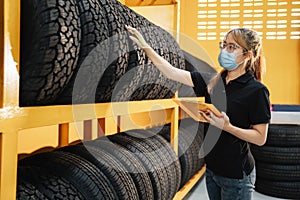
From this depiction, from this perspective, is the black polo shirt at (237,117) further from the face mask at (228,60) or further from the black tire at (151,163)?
the black tire at (151,163)

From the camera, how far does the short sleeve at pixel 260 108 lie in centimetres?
149

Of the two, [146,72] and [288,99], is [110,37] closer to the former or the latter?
[146,72]

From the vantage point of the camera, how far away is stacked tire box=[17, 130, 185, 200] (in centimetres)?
100

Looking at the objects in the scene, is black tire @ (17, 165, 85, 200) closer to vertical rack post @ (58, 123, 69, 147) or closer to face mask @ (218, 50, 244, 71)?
vertical rack post @ (58, 123, 69, 147)

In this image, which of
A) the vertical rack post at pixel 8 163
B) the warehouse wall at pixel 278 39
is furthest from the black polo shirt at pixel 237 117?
the warehouse wall at pixel 278 39

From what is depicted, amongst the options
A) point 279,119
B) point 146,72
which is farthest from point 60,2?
point 279,119

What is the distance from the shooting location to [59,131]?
1.60 m

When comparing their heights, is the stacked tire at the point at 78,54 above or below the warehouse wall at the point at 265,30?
below

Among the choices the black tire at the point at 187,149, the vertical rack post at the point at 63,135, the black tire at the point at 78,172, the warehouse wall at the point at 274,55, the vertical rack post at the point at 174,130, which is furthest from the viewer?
the warehouse wall at the point at 274,55

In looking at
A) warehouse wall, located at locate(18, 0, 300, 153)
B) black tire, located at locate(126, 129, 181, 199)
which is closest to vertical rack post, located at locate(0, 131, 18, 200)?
black tire, located at locate(126, 129, 181, 199)

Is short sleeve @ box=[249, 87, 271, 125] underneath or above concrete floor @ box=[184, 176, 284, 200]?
above

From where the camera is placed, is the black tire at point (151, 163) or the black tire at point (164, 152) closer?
the black tire at point (151, 163)

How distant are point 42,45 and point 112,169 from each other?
1.96 ft

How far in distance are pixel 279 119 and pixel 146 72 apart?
2614 mm
